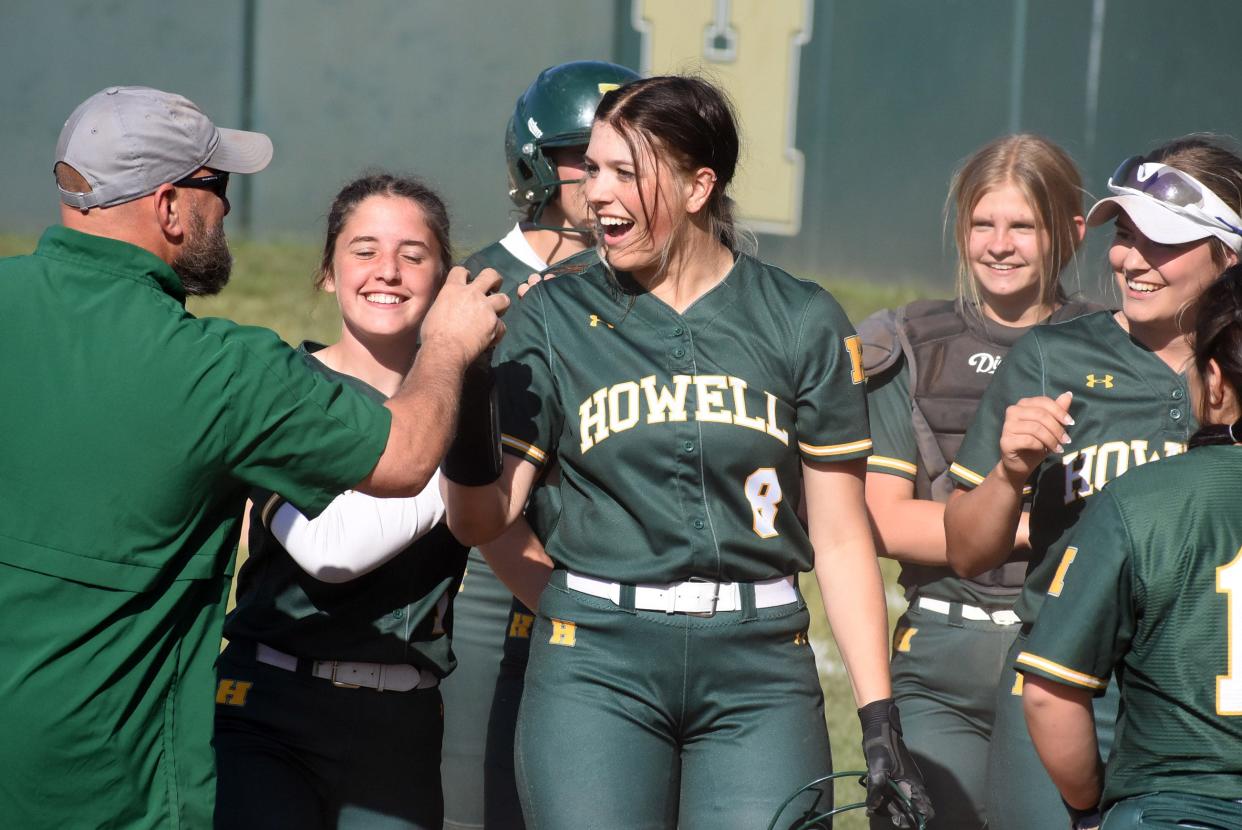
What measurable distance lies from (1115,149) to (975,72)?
154cm

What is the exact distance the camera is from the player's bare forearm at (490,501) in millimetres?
3346

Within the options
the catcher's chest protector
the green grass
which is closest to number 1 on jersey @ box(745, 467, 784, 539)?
the catcher's chest protector

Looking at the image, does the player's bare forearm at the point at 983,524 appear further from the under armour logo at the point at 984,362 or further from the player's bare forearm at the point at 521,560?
the player's bare forearm at the point at 521,560

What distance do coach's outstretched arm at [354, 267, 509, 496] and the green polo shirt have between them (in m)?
0.13

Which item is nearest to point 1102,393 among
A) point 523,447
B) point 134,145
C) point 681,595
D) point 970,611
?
point 970,611

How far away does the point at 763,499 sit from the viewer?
3.31 meters

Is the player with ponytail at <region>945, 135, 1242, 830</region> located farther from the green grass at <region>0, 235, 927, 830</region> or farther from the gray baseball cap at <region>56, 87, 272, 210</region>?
the green grass at <region>0, 235, 927, 830</region>

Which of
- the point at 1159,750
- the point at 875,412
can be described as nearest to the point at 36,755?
the point at 1159,750

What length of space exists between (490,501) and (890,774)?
1.03 metres

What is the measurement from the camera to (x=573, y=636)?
327 cm

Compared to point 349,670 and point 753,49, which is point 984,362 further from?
point 753,49

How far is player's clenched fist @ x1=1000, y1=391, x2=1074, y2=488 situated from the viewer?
A: 342 cm

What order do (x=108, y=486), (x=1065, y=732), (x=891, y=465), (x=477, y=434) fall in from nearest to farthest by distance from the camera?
(x=108, y=486) < (x=1065, y=732) < (x=477, y=434) < (x=891, y=465)

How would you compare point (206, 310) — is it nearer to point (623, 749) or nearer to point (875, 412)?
point (875, 412)
